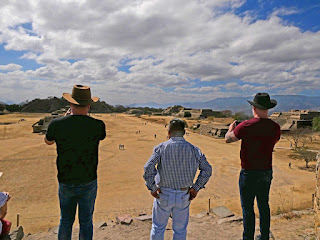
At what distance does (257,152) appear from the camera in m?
3.30

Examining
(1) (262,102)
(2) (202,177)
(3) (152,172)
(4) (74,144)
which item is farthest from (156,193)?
(1) (262,102)

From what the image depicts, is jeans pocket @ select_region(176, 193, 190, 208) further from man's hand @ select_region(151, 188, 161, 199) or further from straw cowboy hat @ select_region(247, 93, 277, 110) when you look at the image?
straw cowboy hat @ select_region(247, 93, 277, 110)

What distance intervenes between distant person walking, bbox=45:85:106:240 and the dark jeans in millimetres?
2244

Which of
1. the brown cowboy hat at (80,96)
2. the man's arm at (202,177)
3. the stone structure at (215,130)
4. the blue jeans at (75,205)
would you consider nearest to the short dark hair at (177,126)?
the man's arm at (202,177)

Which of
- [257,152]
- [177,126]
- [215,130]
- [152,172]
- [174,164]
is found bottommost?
[215,130]

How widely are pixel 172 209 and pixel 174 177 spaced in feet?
1.58

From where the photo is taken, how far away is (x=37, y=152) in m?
20.0

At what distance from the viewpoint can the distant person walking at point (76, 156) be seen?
288 centimetres

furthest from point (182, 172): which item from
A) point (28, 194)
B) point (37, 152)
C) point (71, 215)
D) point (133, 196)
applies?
point (37, 152)

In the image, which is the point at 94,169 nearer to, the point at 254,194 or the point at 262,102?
the point at 254,194

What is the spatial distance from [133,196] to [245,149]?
27.9ft

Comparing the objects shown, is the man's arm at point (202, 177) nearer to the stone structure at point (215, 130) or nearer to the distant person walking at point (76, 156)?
the distant person walking at point (76, 156)

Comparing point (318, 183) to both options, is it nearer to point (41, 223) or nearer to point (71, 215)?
point (71, 215)

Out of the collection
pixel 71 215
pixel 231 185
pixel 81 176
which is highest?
pixel 81 176
